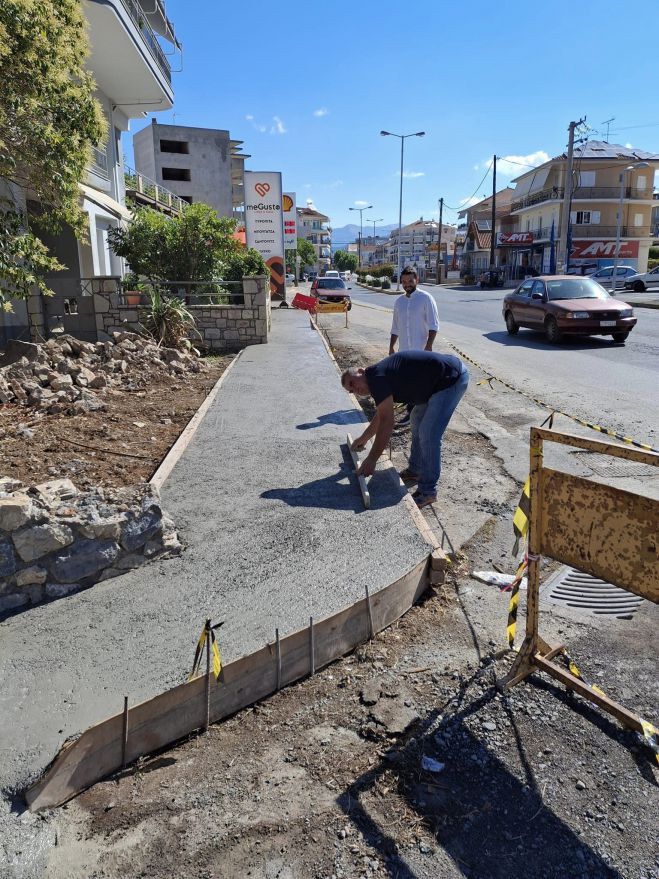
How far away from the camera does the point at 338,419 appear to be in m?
7.77

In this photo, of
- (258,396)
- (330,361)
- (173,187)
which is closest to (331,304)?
Answer: (330,361)

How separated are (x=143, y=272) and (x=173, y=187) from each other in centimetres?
4231

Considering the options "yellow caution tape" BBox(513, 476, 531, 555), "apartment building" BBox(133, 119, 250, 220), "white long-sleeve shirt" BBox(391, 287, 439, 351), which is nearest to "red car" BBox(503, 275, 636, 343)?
"white long-sleeve shirt" BBox(391, 287, 439, 351)

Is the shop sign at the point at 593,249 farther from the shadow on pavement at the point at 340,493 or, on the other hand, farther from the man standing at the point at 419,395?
the shadow on pavement at the point at 340,493

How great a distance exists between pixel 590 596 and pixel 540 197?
216ft

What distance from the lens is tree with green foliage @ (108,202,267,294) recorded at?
14.8 m

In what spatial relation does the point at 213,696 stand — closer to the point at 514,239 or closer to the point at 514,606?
the point at 514,606

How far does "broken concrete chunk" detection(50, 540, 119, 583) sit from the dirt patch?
1396 mm

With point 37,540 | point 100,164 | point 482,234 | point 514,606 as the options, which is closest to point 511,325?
point 100,164

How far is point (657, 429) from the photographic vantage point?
736 cm

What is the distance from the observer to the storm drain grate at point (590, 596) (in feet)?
12.7

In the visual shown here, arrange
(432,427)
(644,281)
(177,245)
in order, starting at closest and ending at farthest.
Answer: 1. (432,427)
2. (177,245)
3. (644,281)

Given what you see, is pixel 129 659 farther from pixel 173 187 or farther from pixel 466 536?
pixel 173 187

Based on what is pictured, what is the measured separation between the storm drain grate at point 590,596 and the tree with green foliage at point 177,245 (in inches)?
484
